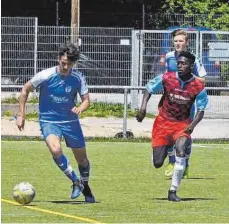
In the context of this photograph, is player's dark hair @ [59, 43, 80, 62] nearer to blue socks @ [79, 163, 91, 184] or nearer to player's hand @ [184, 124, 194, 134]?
blue socks @ [79, 163, 91, 184]

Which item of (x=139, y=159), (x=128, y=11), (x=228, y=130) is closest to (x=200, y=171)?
(x=139, y=159)

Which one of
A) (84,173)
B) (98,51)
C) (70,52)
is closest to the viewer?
(70,52)

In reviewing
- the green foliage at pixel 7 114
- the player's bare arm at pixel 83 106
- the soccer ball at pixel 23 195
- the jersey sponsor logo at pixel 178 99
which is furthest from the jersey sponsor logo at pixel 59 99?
the green foliage at pixel 7 114

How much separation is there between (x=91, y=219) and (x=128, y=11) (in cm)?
3467

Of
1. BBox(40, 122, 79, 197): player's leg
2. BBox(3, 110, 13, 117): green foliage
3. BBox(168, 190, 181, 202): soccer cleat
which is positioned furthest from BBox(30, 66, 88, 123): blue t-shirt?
BBox(3, 110, 13, 117): green foliage

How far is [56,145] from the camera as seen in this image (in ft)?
48.4

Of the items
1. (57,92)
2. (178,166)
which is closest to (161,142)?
(178,166)

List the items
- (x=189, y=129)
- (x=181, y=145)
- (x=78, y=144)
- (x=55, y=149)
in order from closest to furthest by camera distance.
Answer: (x=55, y=149)
(x=78, y=144)
(x=181, y=145)
(x=189, y=129)

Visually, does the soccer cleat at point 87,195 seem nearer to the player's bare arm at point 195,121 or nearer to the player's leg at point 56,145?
the player's leg at point 56,145

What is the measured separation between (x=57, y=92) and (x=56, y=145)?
0.66 metres

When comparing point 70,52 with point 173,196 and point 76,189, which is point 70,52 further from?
point 173,196

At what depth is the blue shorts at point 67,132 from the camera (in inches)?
588

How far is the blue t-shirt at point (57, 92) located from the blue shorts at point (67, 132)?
0.06 meters

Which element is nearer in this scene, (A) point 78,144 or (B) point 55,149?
(B) point 55,149
